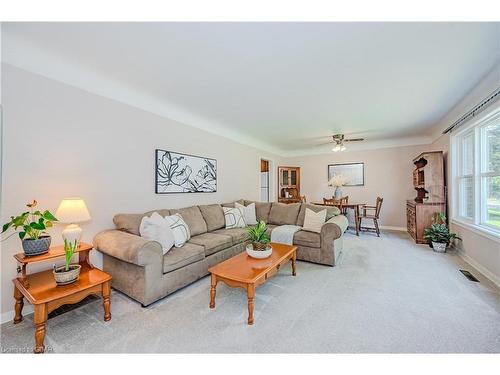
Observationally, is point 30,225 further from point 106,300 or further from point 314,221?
point 314,221

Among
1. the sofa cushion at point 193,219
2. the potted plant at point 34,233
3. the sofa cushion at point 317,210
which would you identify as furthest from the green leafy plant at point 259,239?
the potted plant at point 34,233

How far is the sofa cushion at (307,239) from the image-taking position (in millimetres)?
3153

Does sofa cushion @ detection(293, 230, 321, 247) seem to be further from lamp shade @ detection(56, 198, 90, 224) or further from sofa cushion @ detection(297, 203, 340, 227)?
lamp shade @ detection(56, 198, 90, 224)

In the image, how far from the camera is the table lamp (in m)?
1.89

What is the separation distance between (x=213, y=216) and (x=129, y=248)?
1.70 metres

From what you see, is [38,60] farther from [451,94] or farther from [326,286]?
[451,94]

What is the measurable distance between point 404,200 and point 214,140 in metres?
5.09

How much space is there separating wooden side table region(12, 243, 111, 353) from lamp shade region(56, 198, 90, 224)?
0.29 metres

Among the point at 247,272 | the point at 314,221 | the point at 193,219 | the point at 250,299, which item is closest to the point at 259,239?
the point at 247,272

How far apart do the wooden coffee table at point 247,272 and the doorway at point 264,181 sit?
3782 mm

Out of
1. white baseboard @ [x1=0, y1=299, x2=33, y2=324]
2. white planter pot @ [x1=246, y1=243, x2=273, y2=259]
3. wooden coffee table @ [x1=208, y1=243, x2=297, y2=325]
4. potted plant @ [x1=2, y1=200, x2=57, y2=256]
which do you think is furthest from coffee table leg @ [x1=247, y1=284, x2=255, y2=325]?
white baseboard @ [x1=0, y1=299, x2=33, y2=324]

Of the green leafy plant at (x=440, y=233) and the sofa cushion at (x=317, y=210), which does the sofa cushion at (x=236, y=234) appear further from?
the green leafy plant at (x=440, y=233)

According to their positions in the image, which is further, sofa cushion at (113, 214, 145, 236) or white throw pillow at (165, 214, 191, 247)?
white throw pillow at (165, 214, 191, 247)

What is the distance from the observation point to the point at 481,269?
2777mm
